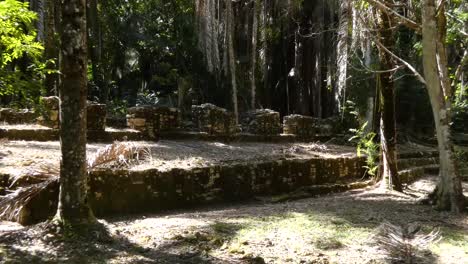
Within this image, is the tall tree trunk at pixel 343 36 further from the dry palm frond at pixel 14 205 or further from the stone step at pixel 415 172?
the dry palm frond at pixel 14 205

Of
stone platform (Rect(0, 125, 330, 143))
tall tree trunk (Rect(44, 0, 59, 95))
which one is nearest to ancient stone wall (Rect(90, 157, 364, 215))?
stone platform (Rect(0, 125, 330, 143))

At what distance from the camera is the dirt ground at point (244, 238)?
465 cm

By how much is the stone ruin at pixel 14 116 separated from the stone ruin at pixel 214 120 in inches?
154

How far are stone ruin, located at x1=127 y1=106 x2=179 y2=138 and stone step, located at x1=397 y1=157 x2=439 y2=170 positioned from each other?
648cm

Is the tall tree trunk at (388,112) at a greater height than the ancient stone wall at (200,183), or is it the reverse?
the tall tree trunk at (388,112)

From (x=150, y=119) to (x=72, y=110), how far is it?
5798 millimetres

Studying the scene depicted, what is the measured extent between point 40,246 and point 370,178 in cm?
874

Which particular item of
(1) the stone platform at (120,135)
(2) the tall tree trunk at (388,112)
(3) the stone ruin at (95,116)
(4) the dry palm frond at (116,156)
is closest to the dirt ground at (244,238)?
(4) the dry palm frond at (116,156)

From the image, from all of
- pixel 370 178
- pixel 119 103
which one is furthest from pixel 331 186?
pixel 119 103

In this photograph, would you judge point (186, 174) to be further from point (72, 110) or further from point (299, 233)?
point (72, 110)

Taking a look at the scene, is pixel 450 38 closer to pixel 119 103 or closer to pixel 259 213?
pixel 259 213

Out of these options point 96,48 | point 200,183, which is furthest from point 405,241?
point 96,48

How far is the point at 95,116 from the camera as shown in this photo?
974 cm

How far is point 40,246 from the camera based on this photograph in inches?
181
